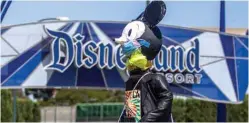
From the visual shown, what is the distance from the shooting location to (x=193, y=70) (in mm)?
14617

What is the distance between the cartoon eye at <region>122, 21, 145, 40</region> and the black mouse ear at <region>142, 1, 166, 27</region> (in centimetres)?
10

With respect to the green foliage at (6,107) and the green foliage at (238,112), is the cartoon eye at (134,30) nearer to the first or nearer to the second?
the green foliage at (6,107)

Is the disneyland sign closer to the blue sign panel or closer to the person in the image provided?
the blue sign panel

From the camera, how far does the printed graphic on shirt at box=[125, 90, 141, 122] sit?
493 centimetres

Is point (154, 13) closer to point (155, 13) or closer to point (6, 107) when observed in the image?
point (155, 13)

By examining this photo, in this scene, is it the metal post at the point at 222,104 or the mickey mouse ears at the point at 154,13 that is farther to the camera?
the metal post at the point at 222,104

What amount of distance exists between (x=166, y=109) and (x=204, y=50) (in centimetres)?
1016

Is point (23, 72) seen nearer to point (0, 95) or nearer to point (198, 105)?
point (0, 95)

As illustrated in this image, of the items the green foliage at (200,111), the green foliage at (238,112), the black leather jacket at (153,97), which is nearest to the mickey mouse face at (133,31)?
the black leather jacket at (153,97)

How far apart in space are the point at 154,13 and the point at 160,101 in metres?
0.86

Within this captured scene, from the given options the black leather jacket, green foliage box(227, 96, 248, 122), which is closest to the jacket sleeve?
the black leather jacket

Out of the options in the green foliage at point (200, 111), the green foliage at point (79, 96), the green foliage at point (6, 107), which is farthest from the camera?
the green foliage at point (79, 96)

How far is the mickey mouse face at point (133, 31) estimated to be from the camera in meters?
5.03

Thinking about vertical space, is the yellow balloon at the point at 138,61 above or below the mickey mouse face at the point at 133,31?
below
